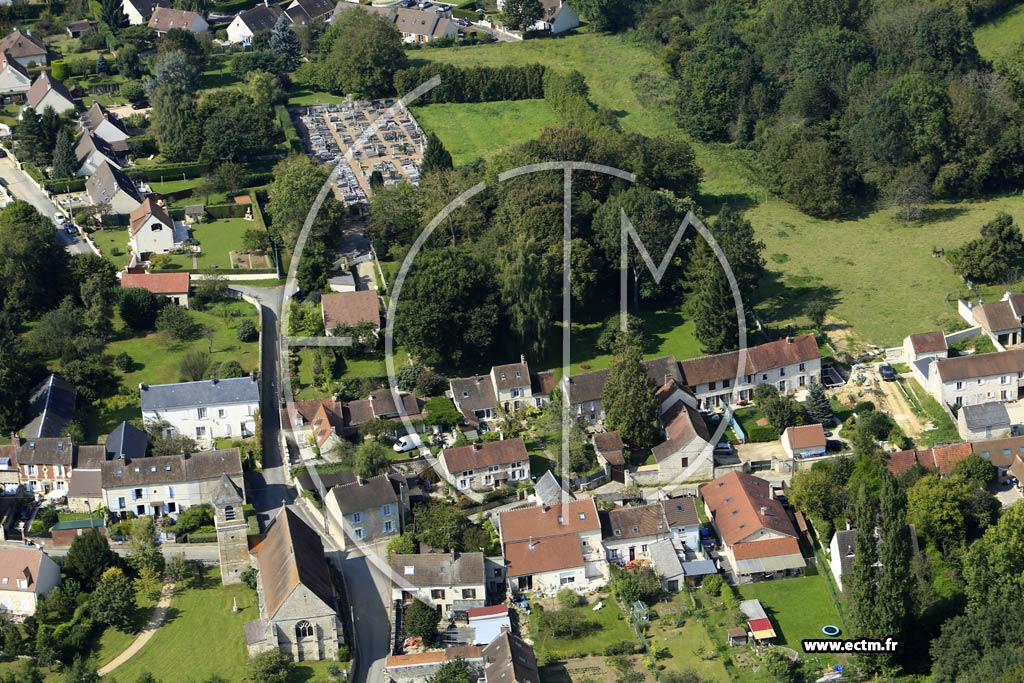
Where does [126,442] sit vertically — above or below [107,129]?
below

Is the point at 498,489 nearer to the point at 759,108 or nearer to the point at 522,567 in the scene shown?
the point at 522,567

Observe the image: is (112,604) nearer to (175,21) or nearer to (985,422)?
(985,422)

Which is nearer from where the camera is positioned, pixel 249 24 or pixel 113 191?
pixel 113 191

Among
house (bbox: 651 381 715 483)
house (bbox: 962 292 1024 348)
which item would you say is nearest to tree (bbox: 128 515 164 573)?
house (bbox: 651 381 715 483)

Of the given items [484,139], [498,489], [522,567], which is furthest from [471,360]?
[484,139]

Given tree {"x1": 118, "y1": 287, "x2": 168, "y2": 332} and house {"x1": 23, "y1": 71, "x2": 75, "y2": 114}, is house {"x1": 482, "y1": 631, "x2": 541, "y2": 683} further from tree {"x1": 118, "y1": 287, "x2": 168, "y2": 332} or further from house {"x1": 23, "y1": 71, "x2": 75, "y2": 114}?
house {"x1": 23, "y1": 71, "x2": 75, "y2": 114}

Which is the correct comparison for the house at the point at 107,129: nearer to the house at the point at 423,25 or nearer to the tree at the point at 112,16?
the tree at the point at 112,16

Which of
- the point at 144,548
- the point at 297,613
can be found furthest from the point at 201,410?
the point at 297,613
